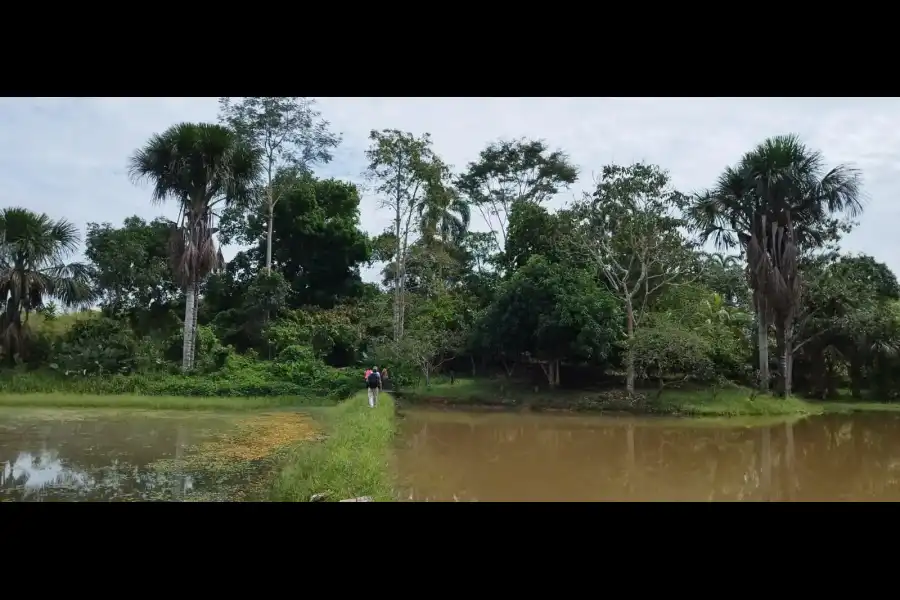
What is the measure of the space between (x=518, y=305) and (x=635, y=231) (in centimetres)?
357

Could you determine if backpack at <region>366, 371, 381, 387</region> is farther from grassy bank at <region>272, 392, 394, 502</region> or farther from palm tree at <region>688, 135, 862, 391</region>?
palm tree at <region>688, 135, 862, 391</region>

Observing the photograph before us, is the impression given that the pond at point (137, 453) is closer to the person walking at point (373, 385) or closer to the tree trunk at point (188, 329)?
the person walking at point (373, 385)

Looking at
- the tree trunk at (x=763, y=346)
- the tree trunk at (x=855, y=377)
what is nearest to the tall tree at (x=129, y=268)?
the tree trunk at (x=763, y=346)

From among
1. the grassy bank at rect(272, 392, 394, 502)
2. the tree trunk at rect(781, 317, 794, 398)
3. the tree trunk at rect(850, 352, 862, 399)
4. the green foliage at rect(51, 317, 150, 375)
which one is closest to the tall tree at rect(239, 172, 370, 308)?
the green foliage at rect(51, 317, 150, 375)

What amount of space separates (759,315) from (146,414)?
1385cm

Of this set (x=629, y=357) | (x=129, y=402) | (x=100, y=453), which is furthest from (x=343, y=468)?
(x=629, y=357)

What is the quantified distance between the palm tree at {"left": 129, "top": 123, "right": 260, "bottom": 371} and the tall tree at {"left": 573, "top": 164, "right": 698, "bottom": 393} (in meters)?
8.95

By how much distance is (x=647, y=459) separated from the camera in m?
9.06

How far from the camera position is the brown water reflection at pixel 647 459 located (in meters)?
7.05

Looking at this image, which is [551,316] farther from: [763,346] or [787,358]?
[787,358]

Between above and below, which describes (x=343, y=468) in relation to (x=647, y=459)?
above

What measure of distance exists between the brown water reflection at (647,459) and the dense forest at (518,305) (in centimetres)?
257
